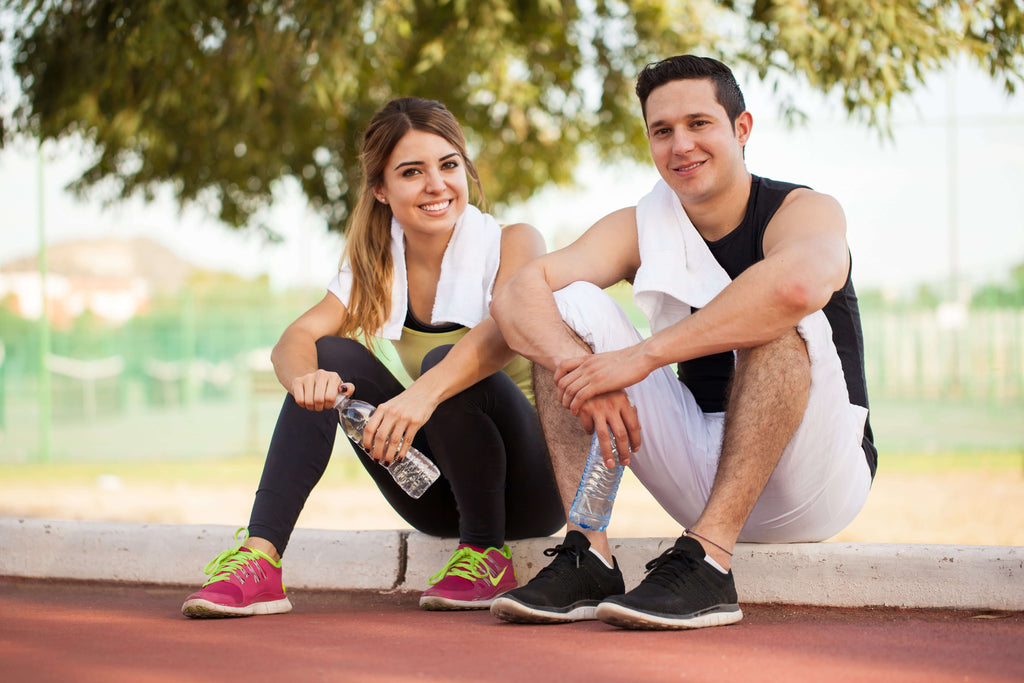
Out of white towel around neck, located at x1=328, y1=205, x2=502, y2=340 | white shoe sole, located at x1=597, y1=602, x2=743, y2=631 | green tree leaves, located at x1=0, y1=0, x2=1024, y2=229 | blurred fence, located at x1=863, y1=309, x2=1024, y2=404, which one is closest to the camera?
white shoe sole, located at x1=597, y1=602, x2=743, y2=631

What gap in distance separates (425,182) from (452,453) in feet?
3.30

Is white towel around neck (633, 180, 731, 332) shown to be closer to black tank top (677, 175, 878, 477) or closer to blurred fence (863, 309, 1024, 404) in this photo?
black tank top (677, 175, 878, 477)

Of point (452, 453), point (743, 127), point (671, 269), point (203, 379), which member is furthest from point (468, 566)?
point (203, 379)

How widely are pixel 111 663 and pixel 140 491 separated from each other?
291 inches

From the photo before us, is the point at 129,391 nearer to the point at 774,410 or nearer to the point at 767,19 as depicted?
the point at 767,19

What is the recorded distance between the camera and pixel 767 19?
22.6 ft

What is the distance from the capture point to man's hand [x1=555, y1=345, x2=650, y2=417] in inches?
107

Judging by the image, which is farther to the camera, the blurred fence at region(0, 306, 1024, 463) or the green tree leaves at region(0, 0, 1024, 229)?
the blurred fence at region(0, 306, 1024, 463)

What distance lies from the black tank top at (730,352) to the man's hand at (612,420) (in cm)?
42

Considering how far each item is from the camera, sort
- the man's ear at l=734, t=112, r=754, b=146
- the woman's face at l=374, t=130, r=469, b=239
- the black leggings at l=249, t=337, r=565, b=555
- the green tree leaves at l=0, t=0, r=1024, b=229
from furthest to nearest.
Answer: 1. the green tree leaves at l=0, t=0, r=1024, b=229
2. the woman's face at l=374, t=130, r=469, b=239
3. the man's ear at l=734, t=112, r=754, b=146
4. the black leggings at l=249, t=337, r=565, b=555

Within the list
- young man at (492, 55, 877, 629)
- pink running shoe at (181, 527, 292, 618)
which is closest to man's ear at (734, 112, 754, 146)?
young man at (492, 55, 877, 629)

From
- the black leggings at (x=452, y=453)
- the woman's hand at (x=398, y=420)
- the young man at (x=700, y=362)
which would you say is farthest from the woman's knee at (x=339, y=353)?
the young man at (x=700, y=362)

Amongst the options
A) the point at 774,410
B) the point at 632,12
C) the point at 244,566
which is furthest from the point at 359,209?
the point at 632,12

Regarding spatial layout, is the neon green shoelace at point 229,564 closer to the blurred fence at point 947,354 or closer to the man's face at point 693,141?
the man's face at point 693,141
